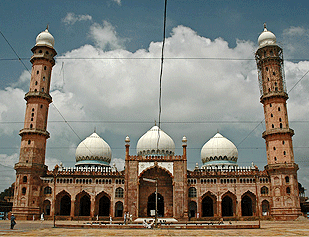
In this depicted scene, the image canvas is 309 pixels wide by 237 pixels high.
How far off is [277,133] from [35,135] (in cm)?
3552

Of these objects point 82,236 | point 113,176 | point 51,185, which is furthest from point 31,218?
point 82,236

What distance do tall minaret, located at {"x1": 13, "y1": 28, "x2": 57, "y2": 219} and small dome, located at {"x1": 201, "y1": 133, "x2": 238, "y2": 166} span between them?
89.0ft

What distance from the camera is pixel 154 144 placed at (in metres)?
52.3

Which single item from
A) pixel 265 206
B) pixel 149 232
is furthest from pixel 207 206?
pixel 149 232

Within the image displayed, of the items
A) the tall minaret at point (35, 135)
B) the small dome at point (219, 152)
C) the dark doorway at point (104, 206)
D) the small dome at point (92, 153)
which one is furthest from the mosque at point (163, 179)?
the small dome at point (92, 153)

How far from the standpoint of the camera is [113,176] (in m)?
48.1

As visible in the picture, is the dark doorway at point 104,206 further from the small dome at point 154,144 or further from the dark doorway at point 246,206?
the dark doorway at point 246,206

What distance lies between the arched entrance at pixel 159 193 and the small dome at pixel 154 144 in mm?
4473

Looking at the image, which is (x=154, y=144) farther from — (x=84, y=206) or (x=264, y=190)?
(x=264, y=190)

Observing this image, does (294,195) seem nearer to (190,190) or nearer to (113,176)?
(190,190)

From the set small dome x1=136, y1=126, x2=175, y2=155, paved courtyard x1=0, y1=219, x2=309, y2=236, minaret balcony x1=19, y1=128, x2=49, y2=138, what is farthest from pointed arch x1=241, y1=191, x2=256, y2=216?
minaret balcony x1=19, y1=128, x2=49, y2=138

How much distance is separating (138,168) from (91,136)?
608 inches

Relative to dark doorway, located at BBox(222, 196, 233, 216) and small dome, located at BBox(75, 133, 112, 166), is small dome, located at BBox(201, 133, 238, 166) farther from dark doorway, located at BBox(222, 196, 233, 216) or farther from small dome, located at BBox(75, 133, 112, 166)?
small dome, located at BBox(75, 133, 112, 166)

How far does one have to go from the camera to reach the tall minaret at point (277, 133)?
43.7m
